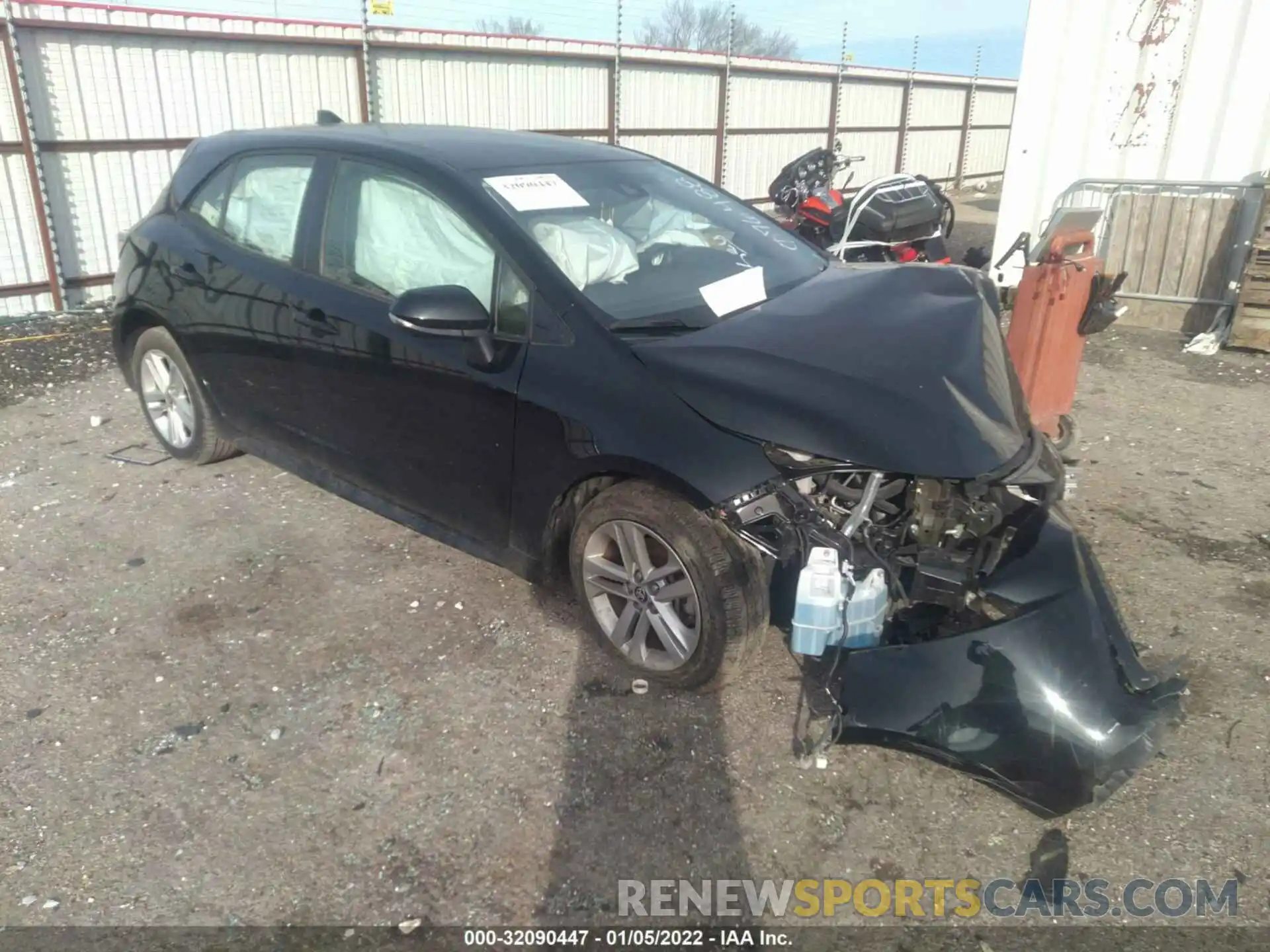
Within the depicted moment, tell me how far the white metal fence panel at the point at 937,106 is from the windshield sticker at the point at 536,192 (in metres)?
18.4

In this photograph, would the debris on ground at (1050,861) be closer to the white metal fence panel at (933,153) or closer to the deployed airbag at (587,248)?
the deployed airbag at (587,248)

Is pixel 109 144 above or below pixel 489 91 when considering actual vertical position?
below

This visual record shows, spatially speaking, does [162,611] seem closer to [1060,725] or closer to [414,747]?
[414,747]

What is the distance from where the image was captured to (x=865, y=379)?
2.77m

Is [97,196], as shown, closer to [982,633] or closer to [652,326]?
[652,326]

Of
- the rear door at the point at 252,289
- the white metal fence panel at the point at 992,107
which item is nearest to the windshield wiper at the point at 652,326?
the rear door at the point at 252,289

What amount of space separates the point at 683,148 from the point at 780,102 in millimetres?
2766

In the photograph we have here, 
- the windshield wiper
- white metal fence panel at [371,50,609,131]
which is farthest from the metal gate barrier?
white metal fence panel at [371,50,609,131]

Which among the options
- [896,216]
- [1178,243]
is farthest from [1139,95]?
[896,216]

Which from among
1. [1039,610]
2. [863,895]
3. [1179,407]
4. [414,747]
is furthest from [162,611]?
[1179,407]

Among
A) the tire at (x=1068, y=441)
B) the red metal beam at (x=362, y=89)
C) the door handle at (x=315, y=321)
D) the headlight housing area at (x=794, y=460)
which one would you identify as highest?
the red metal beam at (x=362, y=89)

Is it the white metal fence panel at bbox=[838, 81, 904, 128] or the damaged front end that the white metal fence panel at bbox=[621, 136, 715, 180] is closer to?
the white metal fence panel at bbox=[838, 81, 904, 128]

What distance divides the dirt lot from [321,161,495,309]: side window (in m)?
1.24

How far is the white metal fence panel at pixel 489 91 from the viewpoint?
10.9 m
